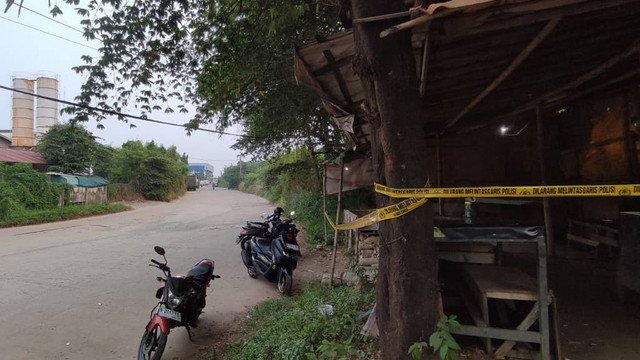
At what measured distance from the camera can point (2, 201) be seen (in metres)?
12.9

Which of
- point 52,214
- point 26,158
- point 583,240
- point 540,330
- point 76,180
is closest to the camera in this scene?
point 540,330

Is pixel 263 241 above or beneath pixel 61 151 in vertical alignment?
beneath

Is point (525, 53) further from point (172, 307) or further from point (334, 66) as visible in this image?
point (172, 307)

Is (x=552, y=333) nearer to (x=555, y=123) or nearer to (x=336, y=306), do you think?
(x=336, y=306)

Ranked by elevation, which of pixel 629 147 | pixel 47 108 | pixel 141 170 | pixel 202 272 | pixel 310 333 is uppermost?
pixel 47 108

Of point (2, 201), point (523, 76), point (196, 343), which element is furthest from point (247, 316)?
point (2, 201)

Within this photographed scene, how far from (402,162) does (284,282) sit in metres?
3.98

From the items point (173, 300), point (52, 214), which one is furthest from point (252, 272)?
point (52, 214)

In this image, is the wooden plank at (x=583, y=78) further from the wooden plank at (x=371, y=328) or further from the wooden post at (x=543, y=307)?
the wooden plank at (x=371, y=328)

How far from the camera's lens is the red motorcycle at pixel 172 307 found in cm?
340

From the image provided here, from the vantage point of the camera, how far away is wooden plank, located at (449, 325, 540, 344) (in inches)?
88.7

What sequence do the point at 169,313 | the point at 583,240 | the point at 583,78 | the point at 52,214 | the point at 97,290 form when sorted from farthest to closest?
the point at 52,214, the point at 97,290, the point at 583,240, the point at 583,78, the point at 169,313

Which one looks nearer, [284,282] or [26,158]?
[284,282]

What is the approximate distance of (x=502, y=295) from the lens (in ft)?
7.57
